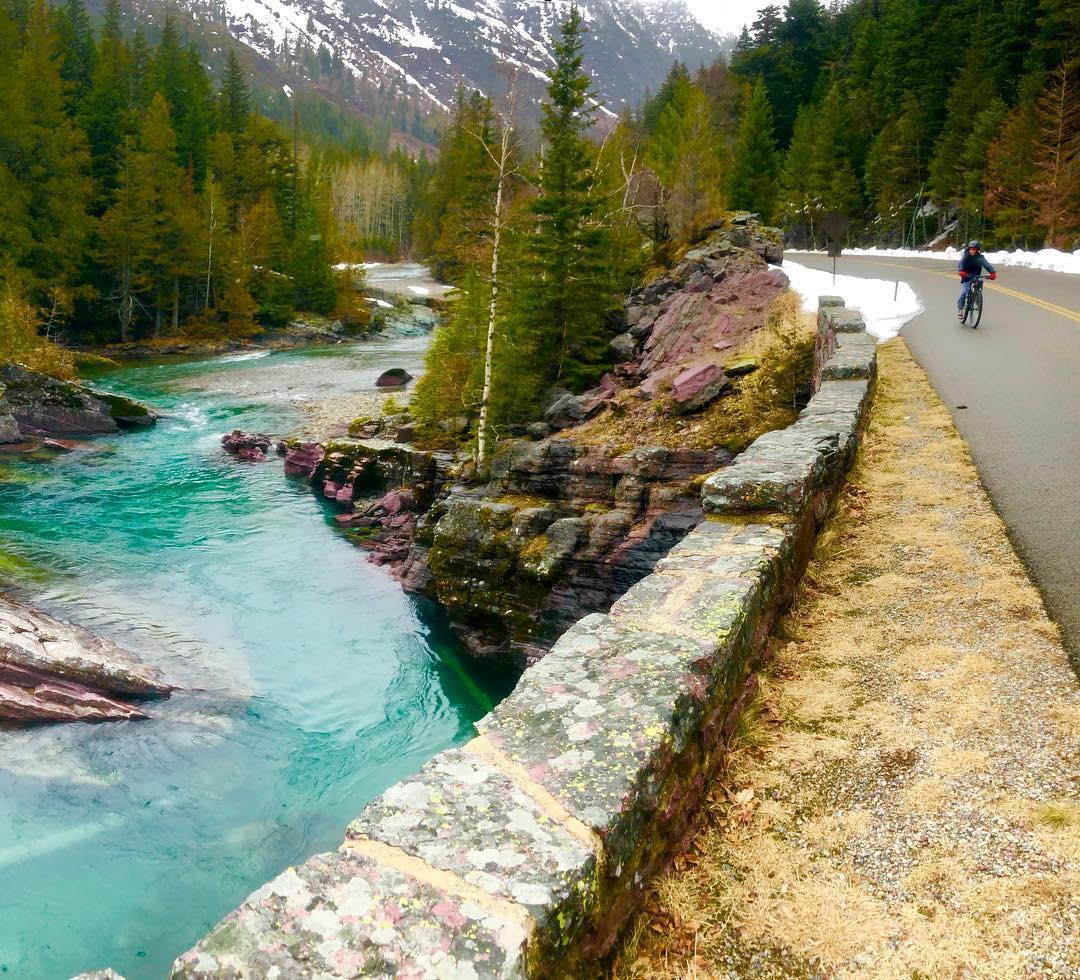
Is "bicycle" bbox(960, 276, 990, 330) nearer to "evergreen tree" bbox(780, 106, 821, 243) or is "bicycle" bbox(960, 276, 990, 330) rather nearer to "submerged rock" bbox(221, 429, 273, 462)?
"submerged rock" bbox(221, 429, 273, 462)

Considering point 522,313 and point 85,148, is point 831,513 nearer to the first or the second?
point 522,313

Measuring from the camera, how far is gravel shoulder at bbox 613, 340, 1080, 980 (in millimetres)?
2676

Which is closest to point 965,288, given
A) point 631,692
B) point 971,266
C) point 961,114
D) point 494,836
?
point 971,266

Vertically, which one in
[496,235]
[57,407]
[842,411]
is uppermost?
[496,235]

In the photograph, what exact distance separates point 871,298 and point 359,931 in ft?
79.0

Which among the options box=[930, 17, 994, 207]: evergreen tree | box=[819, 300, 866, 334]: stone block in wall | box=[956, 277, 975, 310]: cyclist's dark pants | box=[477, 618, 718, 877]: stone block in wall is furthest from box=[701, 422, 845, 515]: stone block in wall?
box=[930, 17, 994, 207]: evergreen tree

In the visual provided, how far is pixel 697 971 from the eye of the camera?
266 cm

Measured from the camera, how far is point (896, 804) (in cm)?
331

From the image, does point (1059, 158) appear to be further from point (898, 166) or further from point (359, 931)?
point (359, 931)

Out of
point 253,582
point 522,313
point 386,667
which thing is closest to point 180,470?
point 253,582

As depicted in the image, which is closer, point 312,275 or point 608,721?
point 608,721

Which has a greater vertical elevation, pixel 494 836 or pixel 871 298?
pixel 871 298

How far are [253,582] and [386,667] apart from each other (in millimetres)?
4921

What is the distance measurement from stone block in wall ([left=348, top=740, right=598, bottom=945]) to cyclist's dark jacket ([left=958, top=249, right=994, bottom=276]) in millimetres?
18108
